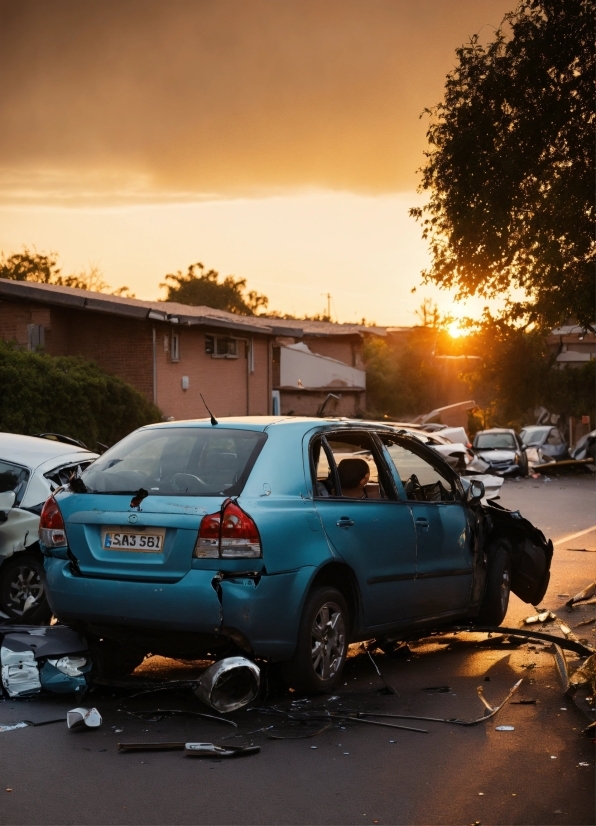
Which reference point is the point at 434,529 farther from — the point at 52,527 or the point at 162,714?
the point at 52,527

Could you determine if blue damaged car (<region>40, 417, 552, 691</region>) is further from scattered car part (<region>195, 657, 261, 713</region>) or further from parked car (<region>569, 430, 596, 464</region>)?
parked car (<region>569, 430, 596, 464</region>)

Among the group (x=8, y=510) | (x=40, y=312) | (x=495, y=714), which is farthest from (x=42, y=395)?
(x=495, y=714)

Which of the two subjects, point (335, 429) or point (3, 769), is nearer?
point (3, 769)

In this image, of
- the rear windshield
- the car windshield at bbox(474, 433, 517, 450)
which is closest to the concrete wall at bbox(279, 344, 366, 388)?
the car windshield at bbox(474, 433, 517, 450)

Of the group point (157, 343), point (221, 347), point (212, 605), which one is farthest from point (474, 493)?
point (221, 347)

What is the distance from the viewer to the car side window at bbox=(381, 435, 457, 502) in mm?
8547

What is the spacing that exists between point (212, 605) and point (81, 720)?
3.13 feet

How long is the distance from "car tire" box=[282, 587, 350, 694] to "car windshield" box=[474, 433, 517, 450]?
30.3m

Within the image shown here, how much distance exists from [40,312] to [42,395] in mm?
7519

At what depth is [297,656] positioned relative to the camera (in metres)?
6.76

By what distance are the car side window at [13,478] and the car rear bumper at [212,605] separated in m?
3.00

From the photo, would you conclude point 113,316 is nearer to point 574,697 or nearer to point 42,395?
point 42,395

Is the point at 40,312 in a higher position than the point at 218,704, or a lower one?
higher

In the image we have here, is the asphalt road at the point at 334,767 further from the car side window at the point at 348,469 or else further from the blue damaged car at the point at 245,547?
the car side window at the point at 348,469
